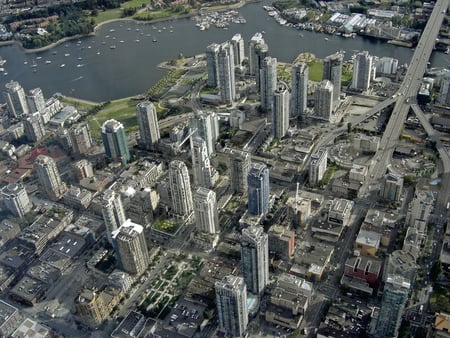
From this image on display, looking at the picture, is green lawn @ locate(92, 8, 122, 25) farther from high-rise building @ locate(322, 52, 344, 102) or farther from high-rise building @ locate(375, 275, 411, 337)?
high-rise building @ locate(375, 275, 411, 337)

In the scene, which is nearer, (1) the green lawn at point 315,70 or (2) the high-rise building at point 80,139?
(2) the high-rise building at point 80,139

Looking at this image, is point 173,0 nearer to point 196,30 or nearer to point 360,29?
point 196,30

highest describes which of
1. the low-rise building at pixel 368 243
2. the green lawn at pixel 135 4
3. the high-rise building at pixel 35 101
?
the green lawn at pixel 135 4

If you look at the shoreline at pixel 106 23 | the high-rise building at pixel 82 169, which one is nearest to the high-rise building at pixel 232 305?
the high-rise building at pixel 82 169

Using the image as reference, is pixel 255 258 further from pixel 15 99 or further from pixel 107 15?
pixel 107 15

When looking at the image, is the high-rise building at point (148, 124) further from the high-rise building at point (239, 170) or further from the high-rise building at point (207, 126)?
the high-rise building at point (239, 170)

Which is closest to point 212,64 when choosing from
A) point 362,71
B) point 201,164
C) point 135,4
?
point 362,71

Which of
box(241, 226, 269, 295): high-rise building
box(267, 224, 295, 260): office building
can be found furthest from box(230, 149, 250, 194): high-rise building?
box(241, 226, 269, 295): high-rise building
